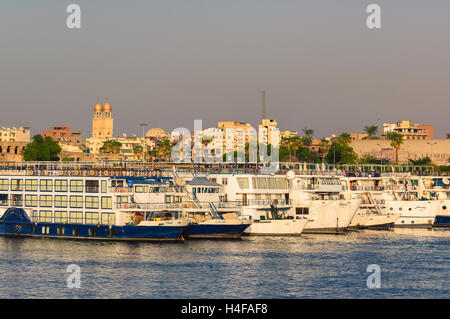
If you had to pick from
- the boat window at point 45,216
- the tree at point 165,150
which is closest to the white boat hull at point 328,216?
the boat window at point 45,216

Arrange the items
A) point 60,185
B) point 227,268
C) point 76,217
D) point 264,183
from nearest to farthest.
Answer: point 227,268 → point 76,217 → point 60,185 → point 264,183

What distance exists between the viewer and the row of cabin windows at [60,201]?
256 ft

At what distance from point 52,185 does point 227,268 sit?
1013 inches

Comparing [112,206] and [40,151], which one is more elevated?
[40,151]

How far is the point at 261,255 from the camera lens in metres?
69.1

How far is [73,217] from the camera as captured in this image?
79438mm

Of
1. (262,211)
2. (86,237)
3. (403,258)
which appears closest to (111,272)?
(86,237)

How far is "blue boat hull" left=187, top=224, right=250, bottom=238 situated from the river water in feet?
5.03

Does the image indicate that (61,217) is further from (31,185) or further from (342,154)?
(342,154)

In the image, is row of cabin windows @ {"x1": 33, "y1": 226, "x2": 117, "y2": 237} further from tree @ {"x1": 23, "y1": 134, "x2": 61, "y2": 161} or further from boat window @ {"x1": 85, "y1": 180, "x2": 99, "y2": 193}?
tree @ {"x1": 23, "y1": 134, "x2": 61, "y2": 161}

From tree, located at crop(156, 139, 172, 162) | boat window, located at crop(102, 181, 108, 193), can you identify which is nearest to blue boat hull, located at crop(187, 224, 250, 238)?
boat window, located at crop(102, 181, 108, 193)

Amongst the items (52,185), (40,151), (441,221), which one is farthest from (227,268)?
(40,151)

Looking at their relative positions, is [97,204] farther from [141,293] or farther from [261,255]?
[141,293]
